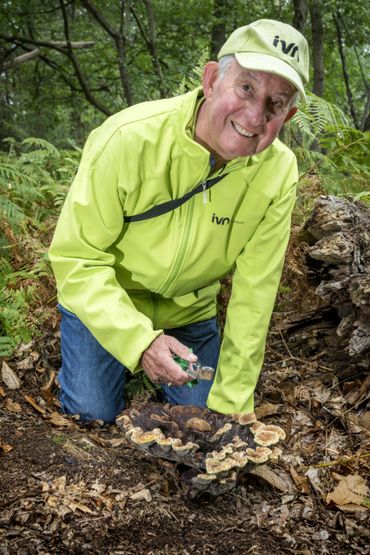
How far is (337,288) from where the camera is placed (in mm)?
3455

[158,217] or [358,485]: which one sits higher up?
[158,217]

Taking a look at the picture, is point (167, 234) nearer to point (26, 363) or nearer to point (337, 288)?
point (337, 288)

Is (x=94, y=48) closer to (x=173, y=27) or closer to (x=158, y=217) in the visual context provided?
(x=173, y=27)

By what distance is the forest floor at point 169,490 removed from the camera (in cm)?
244

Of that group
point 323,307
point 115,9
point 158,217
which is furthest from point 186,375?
point 115,9

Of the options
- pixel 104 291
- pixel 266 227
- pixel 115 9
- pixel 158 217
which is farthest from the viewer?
pixel 115 9

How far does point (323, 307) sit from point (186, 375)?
1606mm

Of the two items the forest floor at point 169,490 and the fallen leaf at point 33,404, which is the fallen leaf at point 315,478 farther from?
the fallen leaf at point 33,404

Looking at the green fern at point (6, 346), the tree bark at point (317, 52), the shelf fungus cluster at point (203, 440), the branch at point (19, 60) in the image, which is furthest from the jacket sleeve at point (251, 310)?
the tree bark at point (317, 52)

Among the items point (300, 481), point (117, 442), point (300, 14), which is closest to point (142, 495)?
point (117, 442)

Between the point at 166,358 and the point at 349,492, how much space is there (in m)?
1.29

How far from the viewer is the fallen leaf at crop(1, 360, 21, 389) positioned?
369 centimetres

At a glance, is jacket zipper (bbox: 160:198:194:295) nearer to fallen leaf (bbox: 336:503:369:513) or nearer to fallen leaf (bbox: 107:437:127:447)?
fallen leaf (bbox: 107:437:127:447)

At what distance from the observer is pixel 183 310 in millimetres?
3959
